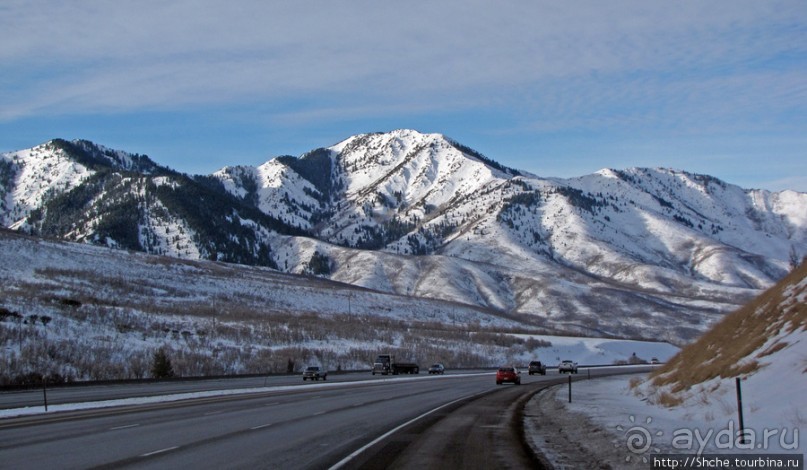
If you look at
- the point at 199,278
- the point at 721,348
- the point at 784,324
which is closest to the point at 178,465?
the point at 784,324

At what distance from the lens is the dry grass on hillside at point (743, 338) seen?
23.2 meters

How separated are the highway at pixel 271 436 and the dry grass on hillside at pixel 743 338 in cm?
666

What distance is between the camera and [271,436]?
19.5 meters

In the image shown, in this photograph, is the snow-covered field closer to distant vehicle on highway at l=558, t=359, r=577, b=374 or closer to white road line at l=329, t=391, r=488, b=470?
distant vehicle on highway at l=558, t=359, r=577, b=374

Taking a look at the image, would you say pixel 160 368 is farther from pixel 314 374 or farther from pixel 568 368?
pixel 568 368

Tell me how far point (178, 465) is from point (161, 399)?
2211cm

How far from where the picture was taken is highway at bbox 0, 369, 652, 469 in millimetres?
15211

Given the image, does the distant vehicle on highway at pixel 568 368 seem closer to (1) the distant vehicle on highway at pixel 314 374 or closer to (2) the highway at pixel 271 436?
(1) the distant vehicle on highway at pixel 314 374

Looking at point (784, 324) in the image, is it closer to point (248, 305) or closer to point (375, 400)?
point (375, 400)

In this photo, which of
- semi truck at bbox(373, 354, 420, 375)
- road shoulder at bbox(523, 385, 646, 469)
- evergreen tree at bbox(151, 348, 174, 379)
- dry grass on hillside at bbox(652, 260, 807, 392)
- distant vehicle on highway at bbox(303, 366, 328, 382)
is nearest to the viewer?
road shoulder at bbox(523, 385, 646, 469)

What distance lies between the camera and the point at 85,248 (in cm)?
17662

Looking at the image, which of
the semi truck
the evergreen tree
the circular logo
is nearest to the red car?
the semi truck

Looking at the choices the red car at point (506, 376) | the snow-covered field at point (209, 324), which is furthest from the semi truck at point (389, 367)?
the red car at point (506, 376)

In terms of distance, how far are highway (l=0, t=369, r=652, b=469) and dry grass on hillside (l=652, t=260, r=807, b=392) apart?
6.66 metres
